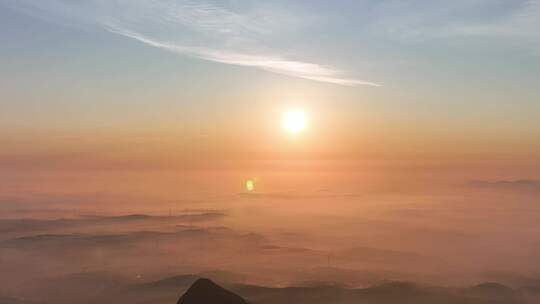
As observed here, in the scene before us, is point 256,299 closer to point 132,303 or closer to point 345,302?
point 345,302

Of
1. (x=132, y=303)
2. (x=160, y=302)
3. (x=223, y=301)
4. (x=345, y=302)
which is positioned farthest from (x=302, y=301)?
(x=223, y=301)

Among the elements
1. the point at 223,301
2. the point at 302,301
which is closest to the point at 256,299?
the point at 302,301

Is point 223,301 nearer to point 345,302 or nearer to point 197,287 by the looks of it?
point 197,287

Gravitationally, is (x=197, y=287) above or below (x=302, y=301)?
above

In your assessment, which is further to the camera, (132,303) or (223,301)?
(132,303)

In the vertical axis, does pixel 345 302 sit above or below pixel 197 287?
below

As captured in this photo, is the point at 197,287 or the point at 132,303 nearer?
the point at 197,287
